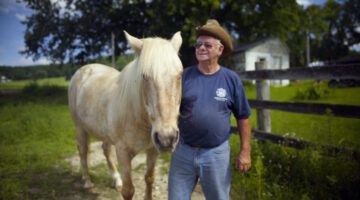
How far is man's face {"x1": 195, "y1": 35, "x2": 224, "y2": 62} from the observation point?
7.21 ft

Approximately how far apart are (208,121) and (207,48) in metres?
0.58

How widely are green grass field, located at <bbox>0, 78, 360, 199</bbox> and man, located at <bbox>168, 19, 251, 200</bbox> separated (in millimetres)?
881

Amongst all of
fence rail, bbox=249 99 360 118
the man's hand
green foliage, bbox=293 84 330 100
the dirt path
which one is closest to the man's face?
the man's hand

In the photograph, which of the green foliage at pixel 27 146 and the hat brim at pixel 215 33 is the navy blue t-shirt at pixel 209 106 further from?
the green foliage at pixel 27 146

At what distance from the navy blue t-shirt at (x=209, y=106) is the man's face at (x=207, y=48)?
14 centimetres

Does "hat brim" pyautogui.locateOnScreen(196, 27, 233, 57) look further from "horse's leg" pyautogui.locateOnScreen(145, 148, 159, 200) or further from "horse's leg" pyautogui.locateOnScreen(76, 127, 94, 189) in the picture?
"horse's leg" pyautogui.locateOnScreen(76, 127, 94, 189)

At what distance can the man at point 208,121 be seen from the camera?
7.18 ft

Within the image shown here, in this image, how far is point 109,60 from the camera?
19938mm

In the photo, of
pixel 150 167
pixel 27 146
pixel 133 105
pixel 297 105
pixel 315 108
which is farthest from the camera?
pixel 27 146

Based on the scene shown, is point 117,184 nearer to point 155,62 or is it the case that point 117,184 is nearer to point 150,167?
point 150,167

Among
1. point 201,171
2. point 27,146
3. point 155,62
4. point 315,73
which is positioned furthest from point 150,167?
point 27,146

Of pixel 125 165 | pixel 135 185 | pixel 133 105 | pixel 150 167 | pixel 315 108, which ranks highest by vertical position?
pixel 133 105

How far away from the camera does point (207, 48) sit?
7.28ft

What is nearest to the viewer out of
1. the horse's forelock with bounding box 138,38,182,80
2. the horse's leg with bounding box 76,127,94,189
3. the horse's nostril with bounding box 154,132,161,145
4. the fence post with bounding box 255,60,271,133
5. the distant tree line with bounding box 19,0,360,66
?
the horse's nostril with bounding box 154,132,161,145
